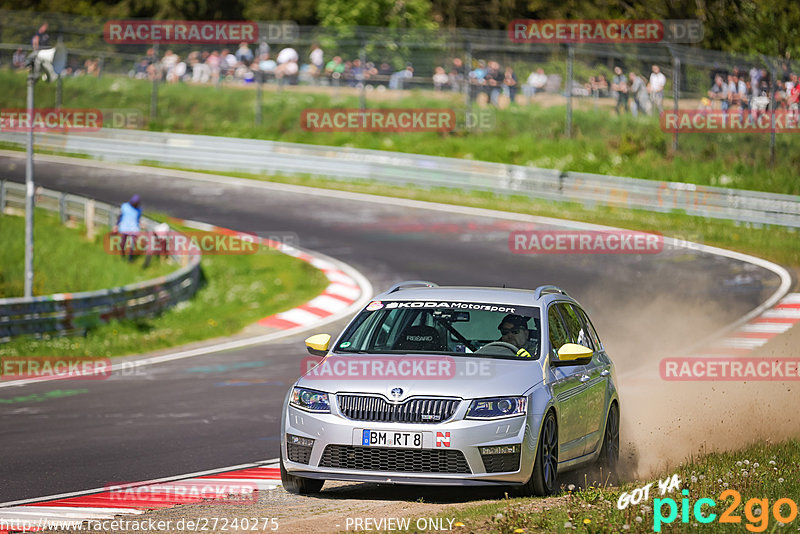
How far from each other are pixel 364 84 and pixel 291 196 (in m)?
4.78

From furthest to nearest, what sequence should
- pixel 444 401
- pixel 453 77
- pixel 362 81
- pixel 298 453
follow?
pixel 453 77, pixel 362 81, pixel 298 453, pixel 444 401

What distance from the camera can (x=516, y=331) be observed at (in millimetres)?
8828

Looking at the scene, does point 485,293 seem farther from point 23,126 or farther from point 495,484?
point 23,126

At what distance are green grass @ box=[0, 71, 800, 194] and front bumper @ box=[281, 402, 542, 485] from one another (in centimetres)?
2406

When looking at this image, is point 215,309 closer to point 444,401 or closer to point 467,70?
point 444,401

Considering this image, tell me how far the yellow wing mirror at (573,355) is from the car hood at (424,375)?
0.69 ft

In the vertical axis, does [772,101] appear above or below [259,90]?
above

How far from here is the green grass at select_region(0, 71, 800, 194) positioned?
31.8 m

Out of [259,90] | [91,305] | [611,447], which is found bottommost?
[91,305]

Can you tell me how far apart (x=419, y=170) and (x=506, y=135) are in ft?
17.3

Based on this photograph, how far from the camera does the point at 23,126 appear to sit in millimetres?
41156

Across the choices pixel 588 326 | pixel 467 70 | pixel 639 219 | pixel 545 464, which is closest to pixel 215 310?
pixel 639 219

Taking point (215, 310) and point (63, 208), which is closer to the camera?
point (215, 310)

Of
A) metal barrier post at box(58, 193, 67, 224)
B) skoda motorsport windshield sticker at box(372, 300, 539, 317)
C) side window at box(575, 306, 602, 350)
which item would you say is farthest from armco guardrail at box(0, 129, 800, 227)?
skoda motorsport windshield sticker at box(372, 300, 539, 317)
